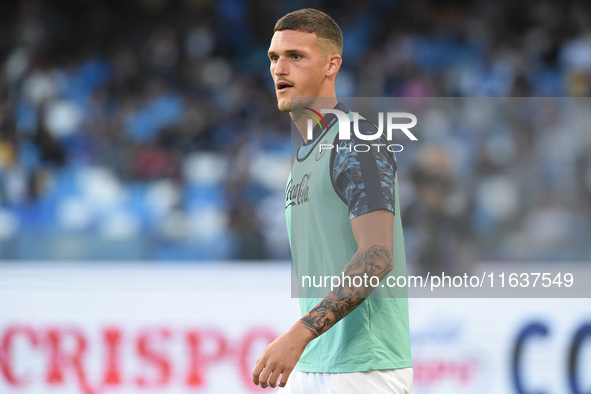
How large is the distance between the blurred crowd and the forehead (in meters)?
3.23

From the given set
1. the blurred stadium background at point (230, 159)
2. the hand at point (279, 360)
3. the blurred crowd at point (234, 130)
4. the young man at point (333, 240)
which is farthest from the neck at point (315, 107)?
the blurred crowd at point (234, 130)

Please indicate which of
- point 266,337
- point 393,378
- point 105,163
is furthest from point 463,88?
point 393,378

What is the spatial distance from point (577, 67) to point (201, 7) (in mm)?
4481

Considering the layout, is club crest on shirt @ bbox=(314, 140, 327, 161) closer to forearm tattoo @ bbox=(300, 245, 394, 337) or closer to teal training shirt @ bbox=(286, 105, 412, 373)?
teal training shirt @ bbox=(286, 105, 412, 373)

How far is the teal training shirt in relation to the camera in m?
2.00

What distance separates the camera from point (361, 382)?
1976mm

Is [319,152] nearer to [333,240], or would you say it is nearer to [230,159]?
[333,240]

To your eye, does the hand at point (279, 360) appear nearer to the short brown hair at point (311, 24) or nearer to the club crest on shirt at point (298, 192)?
the club crest on shirt at point (298, 192)

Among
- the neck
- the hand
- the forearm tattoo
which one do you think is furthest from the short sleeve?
the hand

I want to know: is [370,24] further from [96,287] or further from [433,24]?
[96,287]

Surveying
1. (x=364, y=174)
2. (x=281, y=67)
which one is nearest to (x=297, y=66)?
(x=281, y=67)

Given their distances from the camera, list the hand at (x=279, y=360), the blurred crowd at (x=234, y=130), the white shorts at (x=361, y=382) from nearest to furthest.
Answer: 1. the hand at (x=279, y=360)
2. the white shorts at (x=361, y=382)
3. the blurred crowd at (x=234, y=130)

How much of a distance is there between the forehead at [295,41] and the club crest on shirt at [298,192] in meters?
0.38

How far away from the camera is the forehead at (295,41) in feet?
7.20
